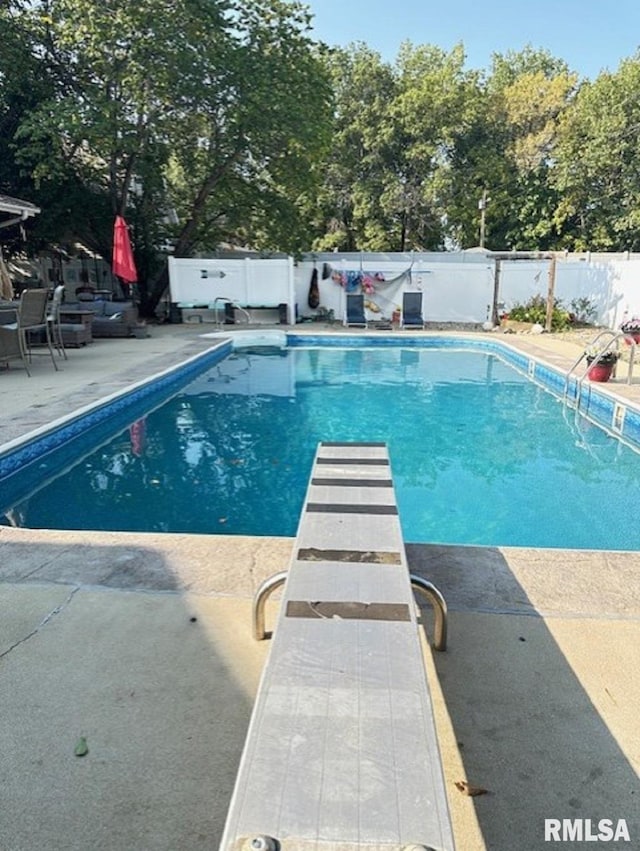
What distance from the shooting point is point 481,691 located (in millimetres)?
1814

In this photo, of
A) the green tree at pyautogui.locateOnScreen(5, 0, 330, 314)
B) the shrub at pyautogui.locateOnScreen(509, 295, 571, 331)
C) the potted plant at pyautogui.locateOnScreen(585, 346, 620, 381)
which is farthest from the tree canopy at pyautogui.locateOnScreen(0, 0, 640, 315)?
the potted plant at pyautogui.locateOnScreen(585, 346, 620, 381)

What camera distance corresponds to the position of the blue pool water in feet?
13.7

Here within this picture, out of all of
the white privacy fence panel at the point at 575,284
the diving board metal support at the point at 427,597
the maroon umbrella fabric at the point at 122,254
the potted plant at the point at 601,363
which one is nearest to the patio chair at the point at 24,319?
the maroon umbrella fabric at the point at 122,254

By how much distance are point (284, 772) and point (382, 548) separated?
3.24 ft

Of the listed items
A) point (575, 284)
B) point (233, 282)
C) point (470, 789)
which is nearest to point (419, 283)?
point (575, 284)

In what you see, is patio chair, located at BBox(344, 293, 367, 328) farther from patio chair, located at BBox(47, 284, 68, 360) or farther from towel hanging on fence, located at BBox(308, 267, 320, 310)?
patio chair, located at BBox(47, 284, 68, 360)

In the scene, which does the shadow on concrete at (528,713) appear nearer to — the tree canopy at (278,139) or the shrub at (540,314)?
the tree canopy at (278,139)

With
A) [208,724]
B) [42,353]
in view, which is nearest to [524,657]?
[208,724]

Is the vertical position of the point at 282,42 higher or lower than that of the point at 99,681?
higher

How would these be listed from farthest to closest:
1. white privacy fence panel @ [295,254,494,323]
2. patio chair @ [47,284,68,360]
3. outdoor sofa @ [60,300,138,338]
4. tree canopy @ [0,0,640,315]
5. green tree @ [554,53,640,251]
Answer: green tree @ [554,53,640,251] → white privacy fence panel @ [295,254,494,323] → tree canopy @ [0,0,640,315] → outdoor sofa @ [60,300,138,338] → patio chair @ [47,284,68,360]

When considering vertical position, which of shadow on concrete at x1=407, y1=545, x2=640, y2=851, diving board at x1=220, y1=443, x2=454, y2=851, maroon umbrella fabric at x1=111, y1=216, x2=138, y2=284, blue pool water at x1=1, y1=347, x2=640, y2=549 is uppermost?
maroon umbrella fabric at x1=111, y1=216, x2=138, y2=284

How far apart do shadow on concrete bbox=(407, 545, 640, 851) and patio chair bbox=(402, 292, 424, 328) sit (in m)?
12.5

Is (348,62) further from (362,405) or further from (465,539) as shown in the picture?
(465,539)

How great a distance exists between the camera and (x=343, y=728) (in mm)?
1133
